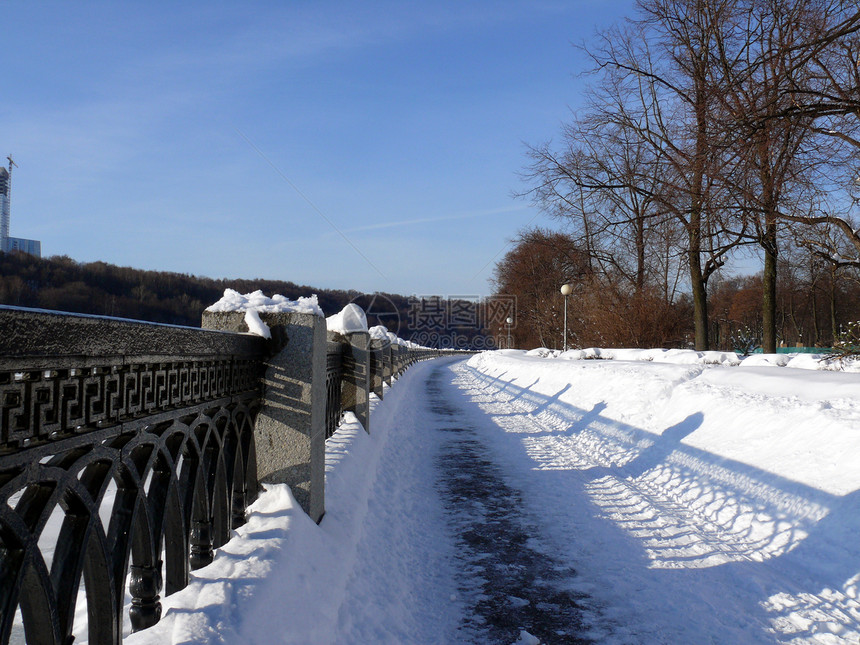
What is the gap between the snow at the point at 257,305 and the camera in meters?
4.36

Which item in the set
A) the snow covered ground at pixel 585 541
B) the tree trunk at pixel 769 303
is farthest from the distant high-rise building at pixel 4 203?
the tree trunk at pixel 769 303

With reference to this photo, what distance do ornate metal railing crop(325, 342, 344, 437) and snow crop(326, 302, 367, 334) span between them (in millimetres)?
708

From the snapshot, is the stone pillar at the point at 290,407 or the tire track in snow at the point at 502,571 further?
the stone pillar at the point at 290,407

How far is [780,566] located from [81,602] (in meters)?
4.72

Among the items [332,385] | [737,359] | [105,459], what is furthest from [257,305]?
[737,359]

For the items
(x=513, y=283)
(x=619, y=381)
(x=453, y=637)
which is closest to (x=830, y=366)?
(x=619, y=381)

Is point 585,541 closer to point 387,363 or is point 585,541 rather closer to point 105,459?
point 105,459

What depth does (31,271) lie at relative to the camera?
19.9 meters

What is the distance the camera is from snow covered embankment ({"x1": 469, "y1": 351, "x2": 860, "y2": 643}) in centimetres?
376

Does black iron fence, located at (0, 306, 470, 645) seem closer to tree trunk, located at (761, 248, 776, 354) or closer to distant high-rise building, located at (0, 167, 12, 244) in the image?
tree trunk, located at (761, 248, 776, 354)

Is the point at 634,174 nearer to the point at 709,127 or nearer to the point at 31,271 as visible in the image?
the point at 709,127

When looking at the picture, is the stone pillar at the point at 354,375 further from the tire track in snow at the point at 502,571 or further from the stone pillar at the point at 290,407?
the stone pillar at the point at 290,407

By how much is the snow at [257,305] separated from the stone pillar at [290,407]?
0.04 m

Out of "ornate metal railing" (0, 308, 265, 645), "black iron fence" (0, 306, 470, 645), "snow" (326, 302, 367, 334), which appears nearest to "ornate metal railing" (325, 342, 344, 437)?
"snow" (326, 302, 367, 334)
